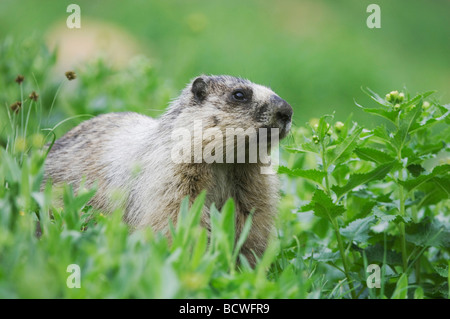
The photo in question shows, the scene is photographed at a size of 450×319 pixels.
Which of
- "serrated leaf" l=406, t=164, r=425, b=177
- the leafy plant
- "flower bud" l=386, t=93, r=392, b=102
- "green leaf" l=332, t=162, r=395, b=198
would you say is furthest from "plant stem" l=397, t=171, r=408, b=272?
"flower bud" l=386, t=93, r=392, b=102

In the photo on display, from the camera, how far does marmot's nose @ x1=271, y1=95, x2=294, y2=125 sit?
13.5 ft

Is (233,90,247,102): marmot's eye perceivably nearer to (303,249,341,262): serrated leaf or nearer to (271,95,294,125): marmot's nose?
(271,95,294,125): marmot's nose

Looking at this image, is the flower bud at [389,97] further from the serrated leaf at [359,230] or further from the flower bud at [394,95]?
the serrated leaf at [359,230]

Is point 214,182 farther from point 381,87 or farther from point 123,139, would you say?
point 381,87

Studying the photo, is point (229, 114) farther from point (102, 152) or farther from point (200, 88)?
point (102, 152)

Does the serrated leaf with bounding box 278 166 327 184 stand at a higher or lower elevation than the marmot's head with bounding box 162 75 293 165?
lower

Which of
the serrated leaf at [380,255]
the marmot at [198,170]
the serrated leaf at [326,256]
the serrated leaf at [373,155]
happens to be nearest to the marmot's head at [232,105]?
the marmot at [198,170]

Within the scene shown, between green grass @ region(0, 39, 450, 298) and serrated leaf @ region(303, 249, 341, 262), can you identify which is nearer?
green grass @ region(0, 39, 450, 298)

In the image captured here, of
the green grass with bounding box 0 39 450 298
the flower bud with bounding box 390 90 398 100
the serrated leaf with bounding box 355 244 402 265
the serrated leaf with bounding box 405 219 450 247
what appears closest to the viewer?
the green grass with bounding box 0 39 450 298

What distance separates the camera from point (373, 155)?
3.86 metres

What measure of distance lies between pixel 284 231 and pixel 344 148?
1.18m

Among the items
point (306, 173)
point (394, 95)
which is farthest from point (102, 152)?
point (394, 95)

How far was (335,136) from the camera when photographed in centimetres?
407

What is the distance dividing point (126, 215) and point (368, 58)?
658 centimetres
